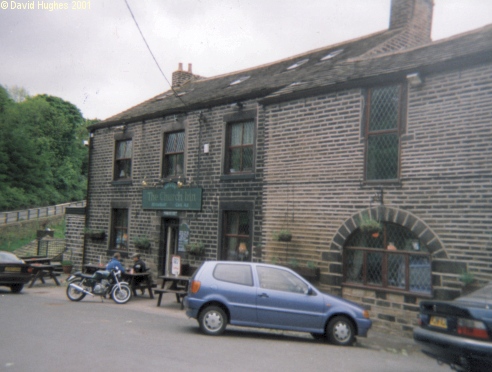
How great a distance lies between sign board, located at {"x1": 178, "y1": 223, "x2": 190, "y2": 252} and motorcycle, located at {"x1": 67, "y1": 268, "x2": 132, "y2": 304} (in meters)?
2.79

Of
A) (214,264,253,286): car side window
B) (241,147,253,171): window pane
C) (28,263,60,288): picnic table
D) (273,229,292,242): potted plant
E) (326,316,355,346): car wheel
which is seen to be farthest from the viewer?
(28,263,60,288): picnic table

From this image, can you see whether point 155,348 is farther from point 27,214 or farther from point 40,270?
point 27,214

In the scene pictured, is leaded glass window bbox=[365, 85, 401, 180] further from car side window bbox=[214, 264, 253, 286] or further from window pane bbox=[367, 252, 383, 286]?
car side window bbox=[214, 264, 253, 286]

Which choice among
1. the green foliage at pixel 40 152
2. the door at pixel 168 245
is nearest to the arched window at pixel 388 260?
the door at pixel 168 245

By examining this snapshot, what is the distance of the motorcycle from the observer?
45.4 ft

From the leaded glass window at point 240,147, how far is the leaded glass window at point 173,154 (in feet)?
7.43

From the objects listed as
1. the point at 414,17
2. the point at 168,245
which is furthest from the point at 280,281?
the point at 414,17

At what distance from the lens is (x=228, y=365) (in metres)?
6.97

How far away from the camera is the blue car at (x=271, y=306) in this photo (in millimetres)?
9273

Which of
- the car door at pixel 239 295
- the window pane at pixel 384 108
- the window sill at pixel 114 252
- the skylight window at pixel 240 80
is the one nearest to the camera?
the car door at pixel 239 295

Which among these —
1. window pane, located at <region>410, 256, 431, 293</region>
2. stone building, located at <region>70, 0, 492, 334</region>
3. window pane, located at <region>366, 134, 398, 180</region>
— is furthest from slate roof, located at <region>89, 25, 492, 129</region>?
window pane, located at <region>410, 256, 431, 293</region>

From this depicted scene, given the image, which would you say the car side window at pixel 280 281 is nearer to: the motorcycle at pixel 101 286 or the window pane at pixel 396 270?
the window pane at pixel 396 270

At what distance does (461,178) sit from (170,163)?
10.4 meters

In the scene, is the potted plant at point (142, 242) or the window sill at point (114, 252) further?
the window sill at point (114, 252)
